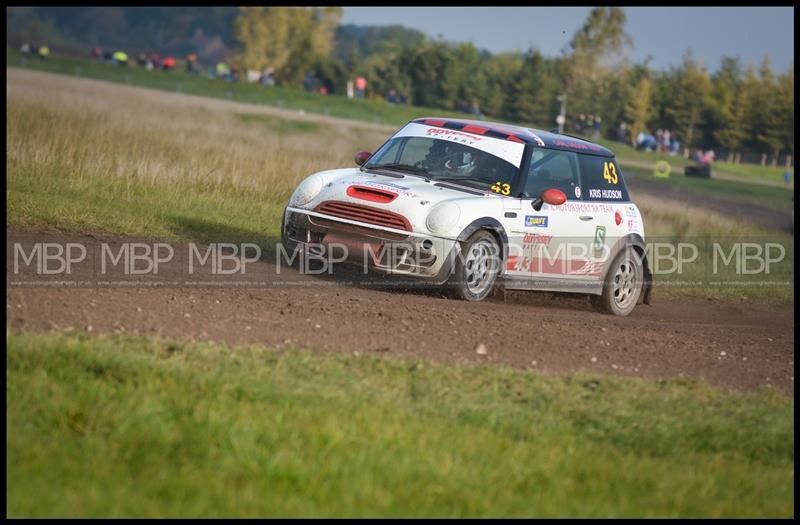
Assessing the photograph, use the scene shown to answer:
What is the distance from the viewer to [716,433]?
7.46 meters

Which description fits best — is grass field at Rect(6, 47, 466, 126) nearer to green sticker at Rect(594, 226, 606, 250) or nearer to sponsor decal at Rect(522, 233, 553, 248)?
green sticker at Rect(594, 226, 606, 250)

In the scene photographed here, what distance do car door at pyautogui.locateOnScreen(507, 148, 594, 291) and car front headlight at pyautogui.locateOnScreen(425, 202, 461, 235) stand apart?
825 millimetres

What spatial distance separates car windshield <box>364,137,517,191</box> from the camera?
39.6ft

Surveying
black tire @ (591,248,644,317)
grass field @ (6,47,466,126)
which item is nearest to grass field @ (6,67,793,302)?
black tire @ (591,248,644,317)

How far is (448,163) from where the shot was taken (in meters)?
12.3

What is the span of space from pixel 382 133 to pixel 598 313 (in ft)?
153

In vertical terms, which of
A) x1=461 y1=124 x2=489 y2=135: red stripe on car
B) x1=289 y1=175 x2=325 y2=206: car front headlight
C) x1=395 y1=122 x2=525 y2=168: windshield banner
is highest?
x1=461 y1=124 x2=489 y2=135: red stripe on car

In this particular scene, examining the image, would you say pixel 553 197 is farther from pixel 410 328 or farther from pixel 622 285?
pixel 410 328

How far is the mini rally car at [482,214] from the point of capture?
1128cm

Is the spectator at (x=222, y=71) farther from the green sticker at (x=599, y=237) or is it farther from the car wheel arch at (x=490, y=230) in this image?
the car wheel arch at (x=490, y=230)

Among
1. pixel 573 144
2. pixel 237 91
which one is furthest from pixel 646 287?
pixel 237 91

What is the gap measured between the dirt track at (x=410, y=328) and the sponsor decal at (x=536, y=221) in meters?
0.81

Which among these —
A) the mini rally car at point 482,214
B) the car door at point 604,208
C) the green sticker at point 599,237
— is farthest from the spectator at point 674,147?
the green sticker at point 599,237

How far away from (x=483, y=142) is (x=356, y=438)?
639 centimetres
